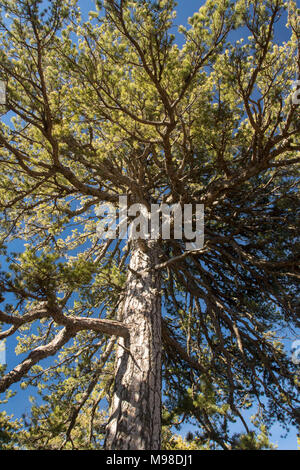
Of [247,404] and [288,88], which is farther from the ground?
[288,88]

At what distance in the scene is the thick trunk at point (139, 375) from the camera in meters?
2.56

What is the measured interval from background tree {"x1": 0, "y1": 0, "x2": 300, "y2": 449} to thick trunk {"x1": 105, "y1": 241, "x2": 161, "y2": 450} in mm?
16

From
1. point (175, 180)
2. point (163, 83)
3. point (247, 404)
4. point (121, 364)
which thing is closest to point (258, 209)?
point (175, 180)

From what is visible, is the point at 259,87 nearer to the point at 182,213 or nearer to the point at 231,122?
the point at 231,122

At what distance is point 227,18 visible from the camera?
3.41 meters

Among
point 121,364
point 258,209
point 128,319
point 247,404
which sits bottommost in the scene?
point 247,404

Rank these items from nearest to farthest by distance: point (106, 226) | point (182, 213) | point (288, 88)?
point (288, 88) < point (182, 213) < point (106, 226)

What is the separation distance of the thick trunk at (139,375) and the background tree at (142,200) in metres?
0.02

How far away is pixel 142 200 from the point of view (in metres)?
4.58

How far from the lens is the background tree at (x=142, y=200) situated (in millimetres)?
2816

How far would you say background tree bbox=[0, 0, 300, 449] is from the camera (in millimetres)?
2816

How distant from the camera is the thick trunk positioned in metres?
2.56
